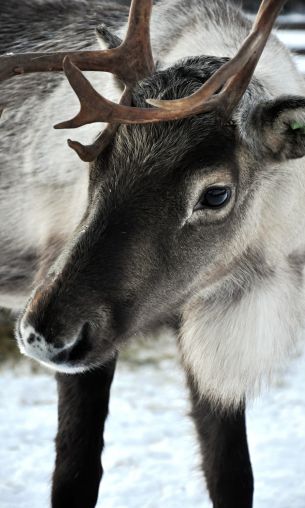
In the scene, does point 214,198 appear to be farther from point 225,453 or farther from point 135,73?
point 225,453

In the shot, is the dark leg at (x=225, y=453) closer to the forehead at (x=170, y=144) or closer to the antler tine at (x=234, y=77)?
the forehead at (x=170, y=144)

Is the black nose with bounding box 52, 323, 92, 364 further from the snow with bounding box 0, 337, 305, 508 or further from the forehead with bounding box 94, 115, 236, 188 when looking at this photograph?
the snow with bounding box 0, 337, 305, 508

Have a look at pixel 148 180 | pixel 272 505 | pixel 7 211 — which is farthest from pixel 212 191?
pixel 272 505

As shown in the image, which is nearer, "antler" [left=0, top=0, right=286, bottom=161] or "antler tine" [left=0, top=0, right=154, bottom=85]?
"antler" [left=0, top=0, right=286, bottom=161]

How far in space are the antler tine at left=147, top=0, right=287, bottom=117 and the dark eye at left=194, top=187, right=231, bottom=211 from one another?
Answer: 0.78ft

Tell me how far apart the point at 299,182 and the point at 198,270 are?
1.73 feet

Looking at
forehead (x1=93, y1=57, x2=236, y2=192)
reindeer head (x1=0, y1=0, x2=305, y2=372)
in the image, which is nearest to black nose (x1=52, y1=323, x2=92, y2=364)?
reindeer head (x1=0, y1=0, x2=305, y2=372)

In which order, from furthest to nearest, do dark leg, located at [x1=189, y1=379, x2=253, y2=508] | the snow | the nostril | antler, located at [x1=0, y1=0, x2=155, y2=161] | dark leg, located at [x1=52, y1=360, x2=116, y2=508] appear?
the snow, dark leg, located at [x1=189, y1=379, x2=253, y2=508], dark leg, located at [x1=52, y1=360, x2=116, y2=508], antler, located at [x1=0, y1=0, x2=155, y2=161], the nostril

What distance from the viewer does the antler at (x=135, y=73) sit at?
8.77ft

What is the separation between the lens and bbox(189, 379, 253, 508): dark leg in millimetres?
3660

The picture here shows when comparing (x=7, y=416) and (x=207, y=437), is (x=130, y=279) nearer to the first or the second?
(x=207, y=437)

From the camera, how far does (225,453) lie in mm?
3674

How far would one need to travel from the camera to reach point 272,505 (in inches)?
159

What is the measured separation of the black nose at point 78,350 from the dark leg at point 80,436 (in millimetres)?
804
